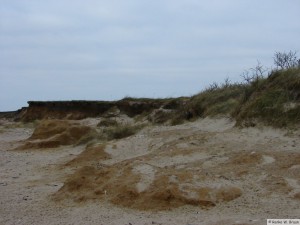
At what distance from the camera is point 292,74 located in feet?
36.2

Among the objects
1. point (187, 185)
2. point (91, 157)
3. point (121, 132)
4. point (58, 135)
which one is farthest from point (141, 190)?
point (58, 135)

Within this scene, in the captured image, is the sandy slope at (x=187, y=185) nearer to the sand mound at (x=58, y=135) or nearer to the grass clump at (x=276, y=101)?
the grass clump at (x=276, y=101)

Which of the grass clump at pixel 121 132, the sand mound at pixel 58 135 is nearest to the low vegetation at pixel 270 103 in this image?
the grass clump at pixel 121 132

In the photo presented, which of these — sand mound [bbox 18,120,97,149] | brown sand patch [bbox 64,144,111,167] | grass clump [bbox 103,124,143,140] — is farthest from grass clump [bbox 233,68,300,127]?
sand mound [bbox 18,120,97,149]

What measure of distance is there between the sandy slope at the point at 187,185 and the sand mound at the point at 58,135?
4.86 metres

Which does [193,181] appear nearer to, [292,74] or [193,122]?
[292,74]

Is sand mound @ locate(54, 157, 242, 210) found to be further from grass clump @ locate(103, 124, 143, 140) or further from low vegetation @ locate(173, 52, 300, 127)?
grass clump @ locate(103, 124, 143, 140)

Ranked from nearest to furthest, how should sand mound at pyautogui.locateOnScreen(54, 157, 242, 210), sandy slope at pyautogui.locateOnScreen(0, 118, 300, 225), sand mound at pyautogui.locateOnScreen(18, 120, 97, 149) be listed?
1. sandy slope at pyautogui.locateOnScreen(0, 118, 300, 225)
2. sand mound at pyautogui.locateOnScreen(54, 157, 242, 210)
3. sand mound at pyautogui.locateOnScreen(18, 120, 97, 149)

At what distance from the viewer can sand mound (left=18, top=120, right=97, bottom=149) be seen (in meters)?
16.1

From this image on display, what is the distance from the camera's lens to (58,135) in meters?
16.7

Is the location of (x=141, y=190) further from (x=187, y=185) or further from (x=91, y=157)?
(x=91, y=157)

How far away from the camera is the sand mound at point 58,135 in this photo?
16078 millimetres

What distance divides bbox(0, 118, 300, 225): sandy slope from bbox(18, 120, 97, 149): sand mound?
4857 millimetres

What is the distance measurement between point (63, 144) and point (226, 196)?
10541 millimetres
